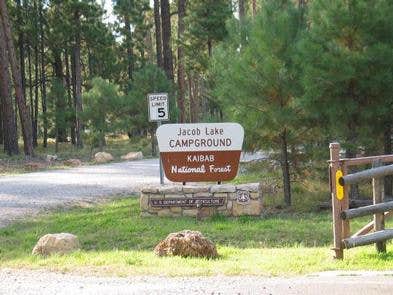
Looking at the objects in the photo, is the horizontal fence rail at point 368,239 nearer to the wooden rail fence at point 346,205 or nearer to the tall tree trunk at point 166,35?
the wooden rail fence at point 346,205

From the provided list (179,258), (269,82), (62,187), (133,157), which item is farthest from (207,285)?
(133,157)

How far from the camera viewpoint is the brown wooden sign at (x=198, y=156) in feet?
37.8

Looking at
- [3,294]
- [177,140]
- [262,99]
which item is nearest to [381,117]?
[262,99]

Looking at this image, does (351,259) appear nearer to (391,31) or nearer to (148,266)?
(148,266)

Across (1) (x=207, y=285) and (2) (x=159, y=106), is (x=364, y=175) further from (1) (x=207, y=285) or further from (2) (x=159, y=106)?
(2) (x=159, y=106)

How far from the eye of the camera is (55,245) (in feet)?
25.2

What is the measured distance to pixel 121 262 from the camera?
6.75m

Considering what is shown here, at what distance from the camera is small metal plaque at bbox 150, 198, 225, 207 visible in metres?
11.0

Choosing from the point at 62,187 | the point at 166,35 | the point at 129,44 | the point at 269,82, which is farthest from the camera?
the point at 129,44

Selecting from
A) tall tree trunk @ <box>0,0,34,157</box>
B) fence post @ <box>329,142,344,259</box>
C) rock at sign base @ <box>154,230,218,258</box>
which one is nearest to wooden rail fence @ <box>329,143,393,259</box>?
fence post @ <box>329,142,344,259</box>

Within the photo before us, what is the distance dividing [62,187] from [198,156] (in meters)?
5.89

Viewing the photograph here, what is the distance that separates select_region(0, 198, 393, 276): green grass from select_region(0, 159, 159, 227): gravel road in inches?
36.6

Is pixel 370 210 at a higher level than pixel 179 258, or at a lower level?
higher

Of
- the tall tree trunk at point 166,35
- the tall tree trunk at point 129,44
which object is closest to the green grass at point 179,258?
the tall tree trunk at point 166,35
